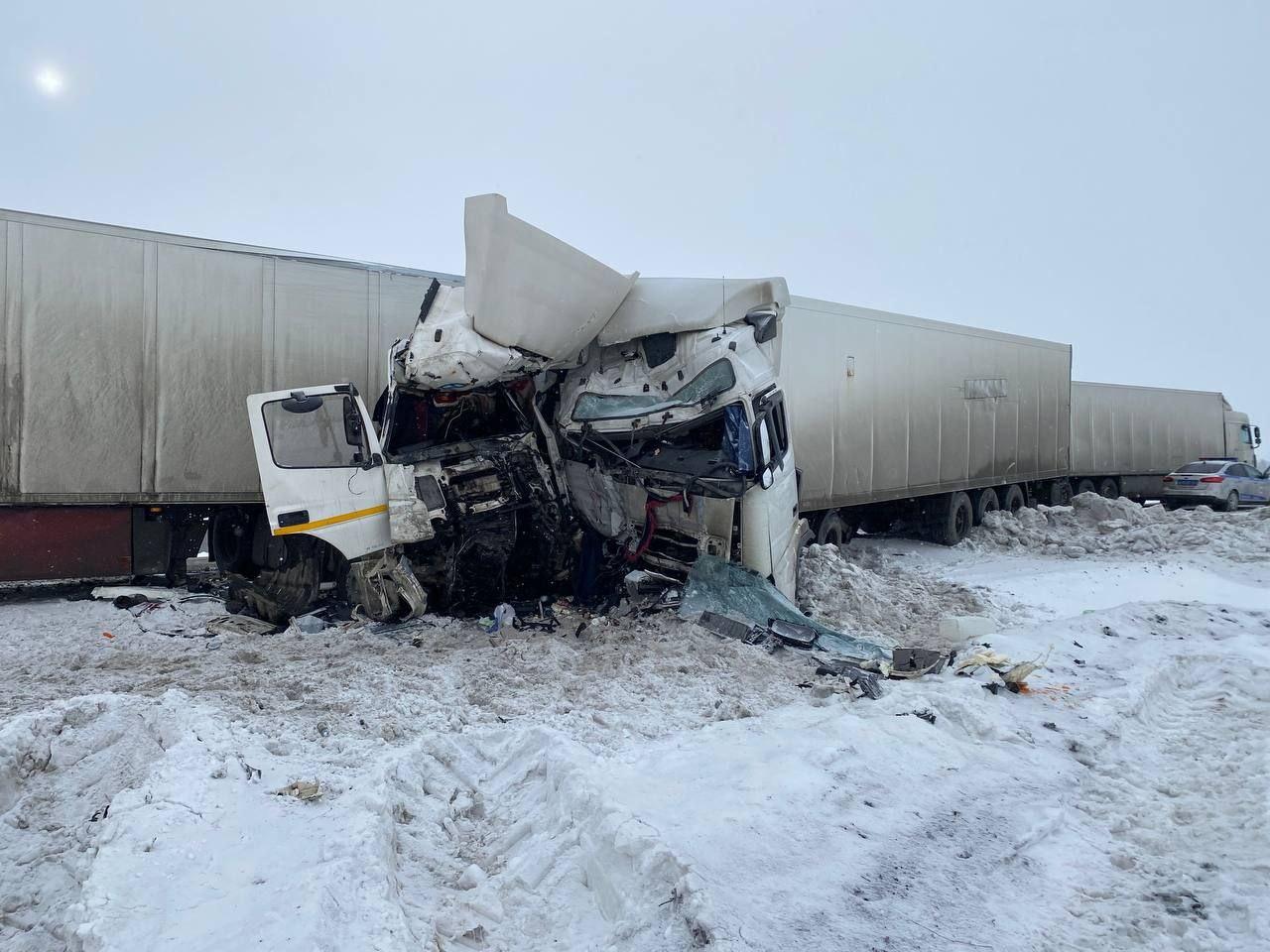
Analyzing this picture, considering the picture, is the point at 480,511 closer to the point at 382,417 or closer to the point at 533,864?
the point at 382,417

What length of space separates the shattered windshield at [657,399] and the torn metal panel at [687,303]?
0.44 metres

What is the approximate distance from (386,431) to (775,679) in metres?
3.77

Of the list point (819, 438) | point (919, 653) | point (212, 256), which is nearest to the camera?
point (919, 653)

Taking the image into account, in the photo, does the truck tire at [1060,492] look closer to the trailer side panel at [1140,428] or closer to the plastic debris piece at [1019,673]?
the trailer side panel at [1140,428]

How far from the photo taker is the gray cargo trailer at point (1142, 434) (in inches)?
771

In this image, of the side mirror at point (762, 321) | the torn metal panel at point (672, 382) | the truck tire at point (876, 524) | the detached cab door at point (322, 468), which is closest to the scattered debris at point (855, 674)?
the torn metal panel at point (672, 382)

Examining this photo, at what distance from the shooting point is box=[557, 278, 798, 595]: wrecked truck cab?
6.26m

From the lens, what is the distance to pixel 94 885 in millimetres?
2324

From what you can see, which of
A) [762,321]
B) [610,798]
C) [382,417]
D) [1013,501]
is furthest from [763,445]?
[1013,501]

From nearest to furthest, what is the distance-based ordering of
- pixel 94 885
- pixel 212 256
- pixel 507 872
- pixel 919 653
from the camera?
pixel 94 885 < pixel 507 872 < pixel 919 653 < pixel 212 256

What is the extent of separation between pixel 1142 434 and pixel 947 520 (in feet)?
39.7

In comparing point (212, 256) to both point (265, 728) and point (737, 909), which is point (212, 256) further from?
point (737, 909)

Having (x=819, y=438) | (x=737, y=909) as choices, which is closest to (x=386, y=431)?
(x=737, y=909)

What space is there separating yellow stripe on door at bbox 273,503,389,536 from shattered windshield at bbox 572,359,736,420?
1.79 meters
